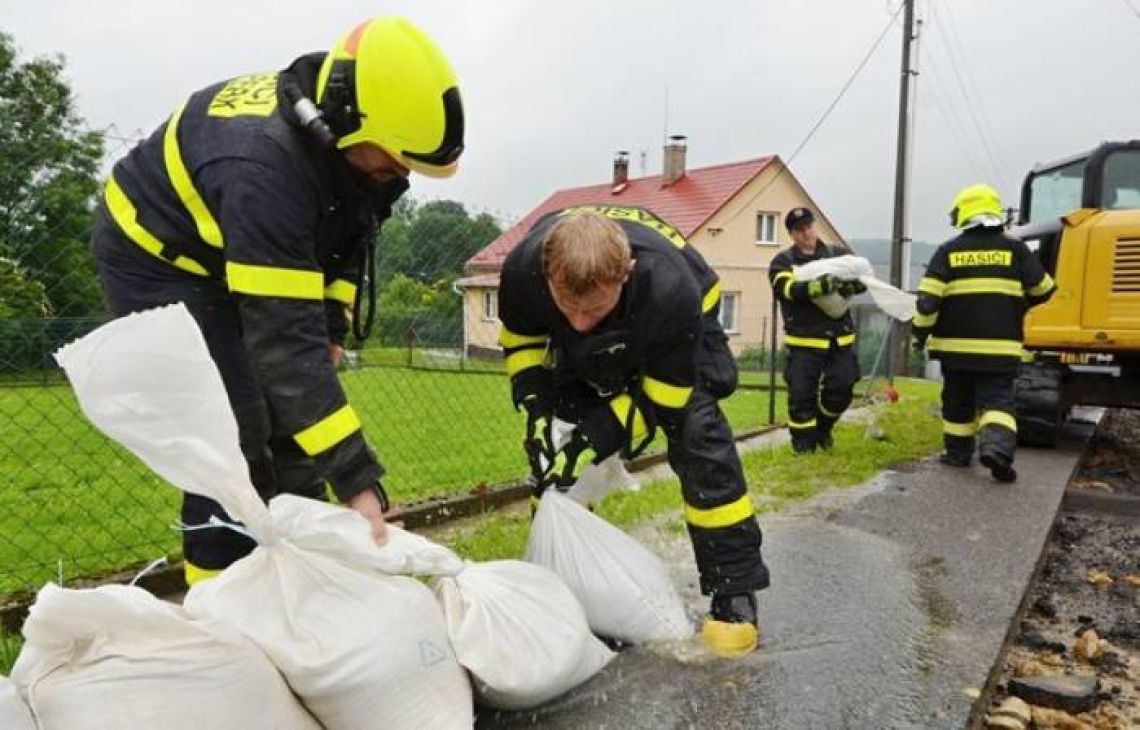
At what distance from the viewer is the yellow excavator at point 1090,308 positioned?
221 inches

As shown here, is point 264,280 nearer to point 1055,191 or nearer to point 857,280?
point 857,280

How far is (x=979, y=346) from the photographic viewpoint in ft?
16.4

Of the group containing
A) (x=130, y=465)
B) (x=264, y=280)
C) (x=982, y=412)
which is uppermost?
(x=264, y=280)

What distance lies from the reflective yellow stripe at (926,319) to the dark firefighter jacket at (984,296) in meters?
0.02

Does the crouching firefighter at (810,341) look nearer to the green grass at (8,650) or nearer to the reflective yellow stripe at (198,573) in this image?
the reflective yellow stripe at (198,573)

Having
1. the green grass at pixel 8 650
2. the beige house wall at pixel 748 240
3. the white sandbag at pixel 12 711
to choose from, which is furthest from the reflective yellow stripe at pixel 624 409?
the beige house wall at pixel 748 240

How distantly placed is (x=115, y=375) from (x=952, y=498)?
398cm

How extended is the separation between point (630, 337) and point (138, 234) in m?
1.23

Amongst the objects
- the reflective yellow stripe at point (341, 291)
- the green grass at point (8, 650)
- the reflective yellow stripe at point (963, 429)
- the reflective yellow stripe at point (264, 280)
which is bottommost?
the reflective yellow stripe at point (963, 429)

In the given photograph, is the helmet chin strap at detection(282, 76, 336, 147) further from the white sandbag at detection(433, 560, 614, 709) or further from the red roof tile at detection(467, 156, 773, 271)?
the red roof tile at detection(467, 156, 773, 271)

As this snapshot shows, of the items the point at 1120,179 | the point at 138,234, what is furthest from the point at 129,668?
the point at 1120,179

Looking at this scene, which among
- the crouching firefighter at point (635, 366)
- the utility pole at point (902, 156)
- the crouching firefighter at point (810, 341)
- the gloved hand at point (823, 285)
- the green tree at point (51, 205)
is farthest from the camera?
the utility pole at point (902, 156)

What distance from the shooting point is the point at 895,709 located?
78.9 inches

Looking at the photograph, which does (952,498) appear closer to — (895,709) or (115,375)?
(895,709)
